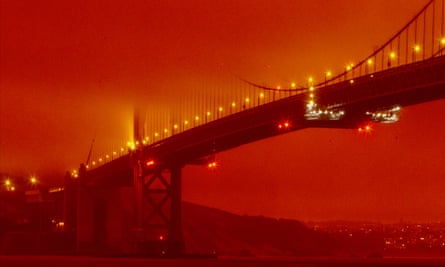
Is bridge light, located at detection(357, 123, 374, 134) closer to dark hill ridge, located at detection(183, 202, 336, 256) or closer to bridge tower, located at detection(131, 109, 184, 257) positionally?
bridge tower, located at detection(131, 109, 184, 257)

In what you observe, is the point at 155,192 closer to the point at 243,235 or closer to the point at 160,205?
the point at 160,205

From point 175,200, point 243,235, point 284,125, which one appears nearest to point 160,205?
point 175,200

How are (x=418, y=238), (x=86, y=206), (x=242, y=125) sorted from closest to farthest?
(x=242, y=125) → (x=86, y=206) → (x=418, y=238)

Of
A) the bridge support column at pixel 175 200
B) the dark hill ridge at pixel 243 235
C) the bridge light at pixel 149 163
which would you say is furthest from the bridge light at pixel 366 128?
the dark hill ridge at pixel 243 235


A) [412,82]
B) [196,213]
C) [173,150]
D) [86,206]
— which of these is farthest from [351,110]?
[196,213]

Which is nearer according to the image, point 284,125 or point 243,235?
point 284,125

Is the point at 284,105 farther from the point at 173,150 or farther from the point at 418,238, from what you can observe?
the point at 418,238

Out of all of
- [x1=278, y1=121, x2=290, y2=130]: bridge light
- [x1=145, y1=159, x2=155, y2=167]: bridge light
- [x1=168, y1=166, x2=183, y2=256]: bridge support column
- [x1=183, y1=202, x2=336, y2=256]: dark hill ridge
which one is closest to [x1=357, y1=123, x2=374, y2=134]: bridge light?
[x1=278, y1=121, x2=290, y2=130]: bridge light

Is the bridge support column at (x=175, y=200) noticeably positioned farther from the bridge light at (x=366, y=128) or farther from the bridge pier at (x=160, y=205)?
the bridge light at (x=366, y=128)
